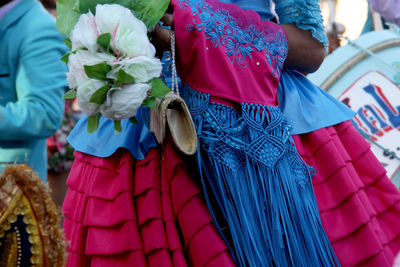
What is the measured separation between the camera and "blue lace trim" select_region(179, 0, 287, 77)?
1.35m

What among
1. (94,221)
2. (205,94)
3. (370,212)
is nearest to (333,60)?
(370,212)

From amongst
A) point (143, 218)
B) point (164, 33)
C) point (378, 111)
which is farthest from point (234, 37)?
point (378, 111)

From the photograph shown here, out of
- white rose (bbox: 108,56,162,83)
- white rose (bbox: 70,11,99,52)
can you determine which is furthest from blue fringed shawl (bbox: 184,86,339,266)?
white rose (bbox: 70,11,99,52)

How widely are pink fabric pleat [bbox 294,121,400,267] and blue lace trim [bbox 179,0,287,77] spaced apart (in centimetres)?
26

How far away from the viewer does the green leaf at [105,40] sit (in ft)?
3.84

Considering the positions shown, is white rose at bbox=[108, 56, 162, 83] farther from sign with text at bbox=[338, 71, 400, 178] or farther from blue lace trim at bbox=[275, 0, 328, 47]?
sign with text at bbox=[338, 71, 400, 178]

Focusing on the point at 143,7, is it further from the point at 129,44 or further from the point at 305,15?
the point at 305,15

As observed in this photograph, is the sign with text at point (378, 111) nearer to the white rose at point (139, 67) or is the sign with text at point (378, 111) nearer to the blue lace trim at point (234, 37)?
the blue lace trim at point (234, 37)

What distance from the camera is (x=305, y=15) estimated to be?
4.96ft

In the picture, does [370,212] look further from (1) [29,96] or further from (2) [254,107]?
(1) [29,96]

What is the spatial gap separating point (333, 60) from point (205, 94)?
137 centimetres

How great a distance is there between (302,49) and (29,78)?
1.05m

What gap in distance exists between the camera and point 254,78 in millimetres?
1388

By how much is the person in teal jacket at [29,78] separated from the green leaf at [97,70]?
862 millimetres
